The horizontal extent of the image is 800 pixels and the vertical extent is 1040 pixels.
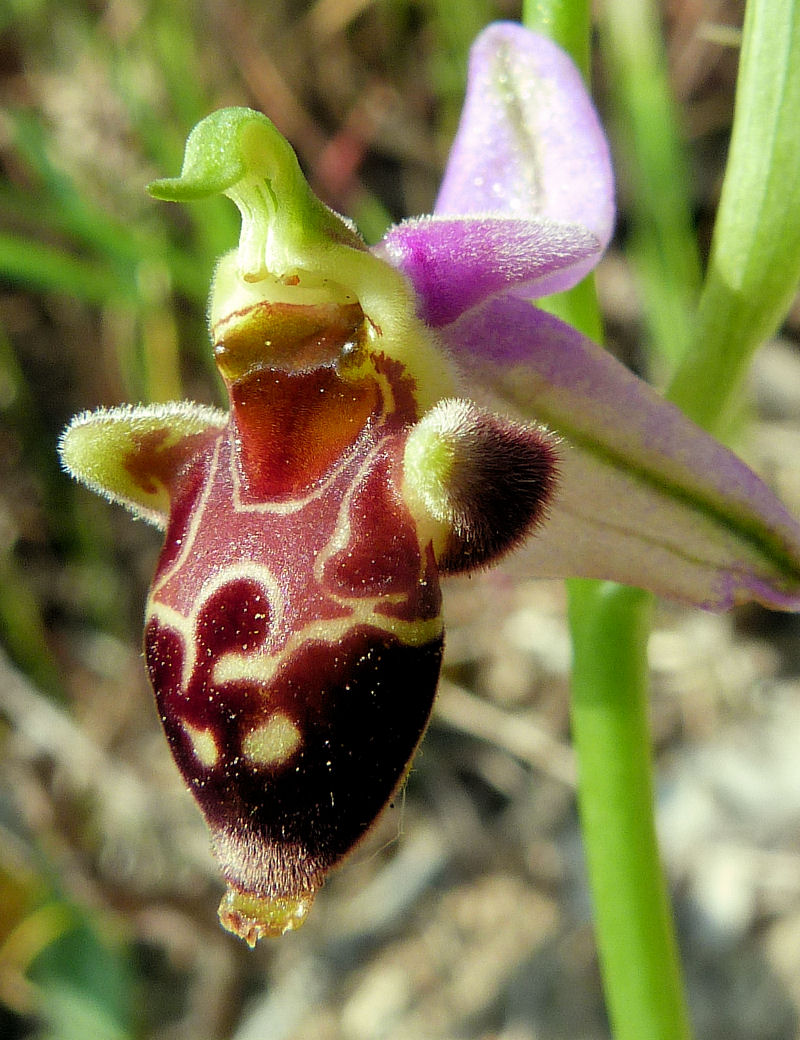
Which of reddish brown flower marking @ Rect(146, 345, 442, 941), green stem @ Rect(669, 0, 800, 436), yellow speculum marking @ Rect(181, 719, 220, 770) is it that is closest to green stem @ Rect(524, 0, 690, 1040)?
green stem @ Rect(669, 0, 800, 436)

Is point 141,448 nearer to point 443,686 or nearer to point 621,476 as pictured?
point 621,476

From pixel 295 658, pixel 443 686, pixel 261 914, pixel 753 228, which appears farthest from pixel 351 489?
pixel 443 686

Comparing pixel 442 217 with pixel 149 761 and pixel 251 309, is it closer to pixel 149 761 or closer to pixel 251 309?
pixel 251 309

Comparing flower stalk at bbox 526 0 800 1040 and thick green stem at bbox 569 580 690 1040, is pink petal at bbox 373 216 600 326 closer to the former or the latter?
flower stalk at bbox 526 0 800 1040

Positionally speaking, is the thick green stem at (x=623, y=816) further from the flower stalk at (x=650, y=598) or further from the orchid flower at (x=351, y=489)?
the orchid flower at (x=351, y=489)

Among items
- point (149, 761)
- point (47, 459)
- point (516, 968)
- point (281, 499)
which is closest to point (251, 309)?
Result: point (281, 499)

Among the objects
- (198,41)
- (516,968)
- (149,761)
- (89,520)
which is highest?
(198,41)
